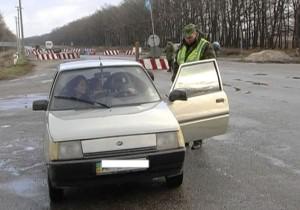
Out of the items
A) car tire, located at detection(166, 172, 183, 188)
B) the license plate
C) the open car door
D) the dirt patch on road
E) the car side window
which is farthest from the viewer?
the dirt patch on road

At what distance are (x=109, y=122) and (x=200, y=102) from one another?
7.17ft

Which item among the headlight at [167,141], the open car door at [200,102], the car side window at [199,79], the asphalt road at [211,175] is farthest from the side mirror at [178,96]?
the headlight at [167,141]

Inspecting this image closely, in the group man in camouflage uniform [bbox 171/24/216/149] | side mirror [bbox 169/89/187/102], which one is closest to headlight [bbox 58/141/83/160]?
side mirror [bbox 169/89/187/102]

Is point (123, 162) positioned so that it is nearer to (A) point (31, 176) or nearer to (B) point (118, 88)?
(B) point (118, 88)

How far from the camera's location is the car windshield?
6.83 metres

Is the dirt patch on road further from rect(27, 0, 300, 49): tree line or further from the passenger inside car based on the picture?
the passenger inside car

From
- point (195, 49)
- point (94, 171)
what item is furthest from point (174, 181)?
point (195, 49)

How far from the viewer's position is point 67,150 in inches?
226

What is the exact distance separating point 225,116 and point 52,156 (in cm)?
303

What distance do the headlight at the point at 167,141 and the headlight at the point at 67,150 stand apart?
0.81 metres

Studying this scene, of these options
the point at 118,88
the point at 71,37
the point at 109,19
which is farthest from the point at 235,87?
the point at 71,37

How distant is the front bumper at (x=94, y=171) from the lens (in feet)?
18.7

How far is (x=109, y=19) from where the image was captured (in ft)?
452

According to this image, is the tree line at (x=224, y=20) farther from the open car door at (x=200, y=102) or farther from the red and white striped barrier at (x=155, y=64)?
the open car door at (x=200, y=102)
